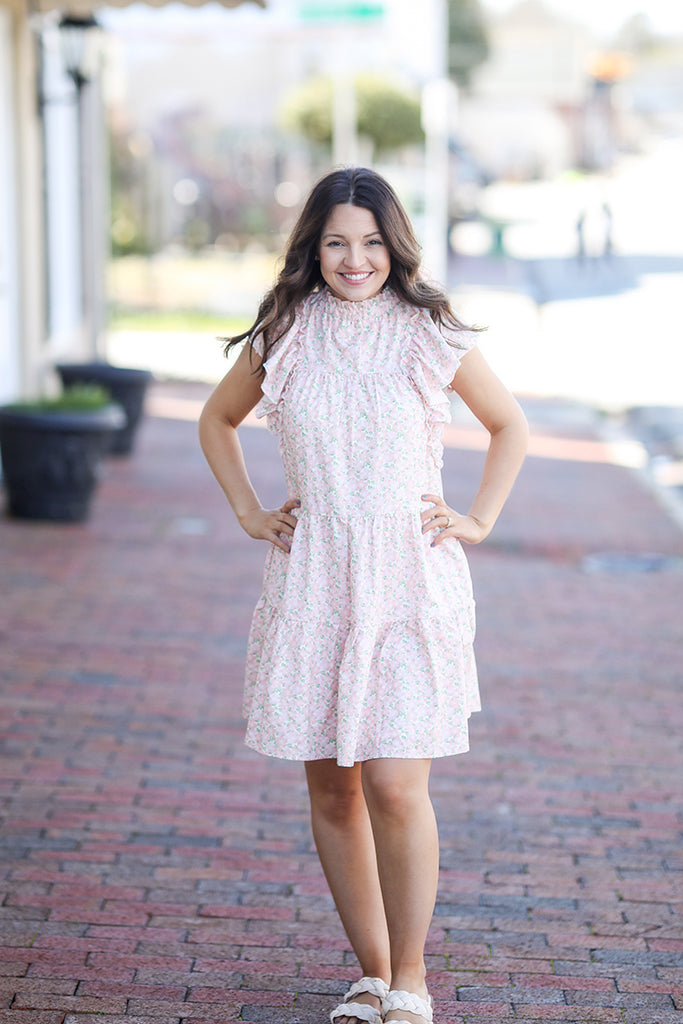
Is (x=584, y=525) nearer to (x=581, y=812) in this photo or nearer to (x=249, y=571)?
(x=249, y=571)

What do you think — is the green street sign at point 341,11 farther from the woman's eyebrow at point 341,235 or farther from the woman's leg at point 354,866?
the woman's leg at point 354,866

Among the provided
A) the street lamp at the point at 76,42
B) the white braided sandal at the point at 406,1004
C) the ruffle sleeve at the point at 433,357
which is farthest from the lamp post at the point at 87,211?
the white braided sandal at the point at 406,1004

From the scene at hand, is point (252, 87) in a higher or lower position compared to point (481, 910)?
higher

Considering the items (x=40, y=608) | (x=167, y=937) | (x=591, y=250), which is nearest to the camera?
(x=167, y=937)

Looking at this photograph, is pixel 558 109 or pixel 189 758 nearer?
pixel 189 758

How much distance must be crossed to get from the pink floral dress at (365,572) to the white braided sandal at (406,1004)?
0.50 m

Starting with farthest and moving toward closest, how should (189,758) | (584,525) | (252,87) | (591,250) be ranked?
(252,87), (591,250), (584,525), (189,758)

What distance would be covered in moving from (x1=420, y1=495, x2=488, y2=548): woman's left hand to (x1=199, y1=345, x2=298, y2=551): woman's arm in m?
0.29

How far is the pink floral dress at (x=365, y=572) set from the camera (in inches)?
117

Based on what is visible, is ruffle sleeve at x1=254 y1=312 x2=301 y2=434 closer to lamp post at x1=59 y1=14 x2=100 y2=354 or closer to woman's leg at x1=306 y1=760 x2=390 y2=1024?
woman's leg at x1=306 y1=760 x2=390 y2=1024

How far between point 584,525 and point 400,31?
12.5 metres

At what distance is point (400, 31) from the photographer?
19844mm

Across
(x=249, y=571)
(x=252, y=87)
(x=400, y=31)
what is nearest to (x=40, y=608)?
(x=249, y=571)

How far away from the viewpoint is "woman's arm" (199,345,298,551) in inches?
123
